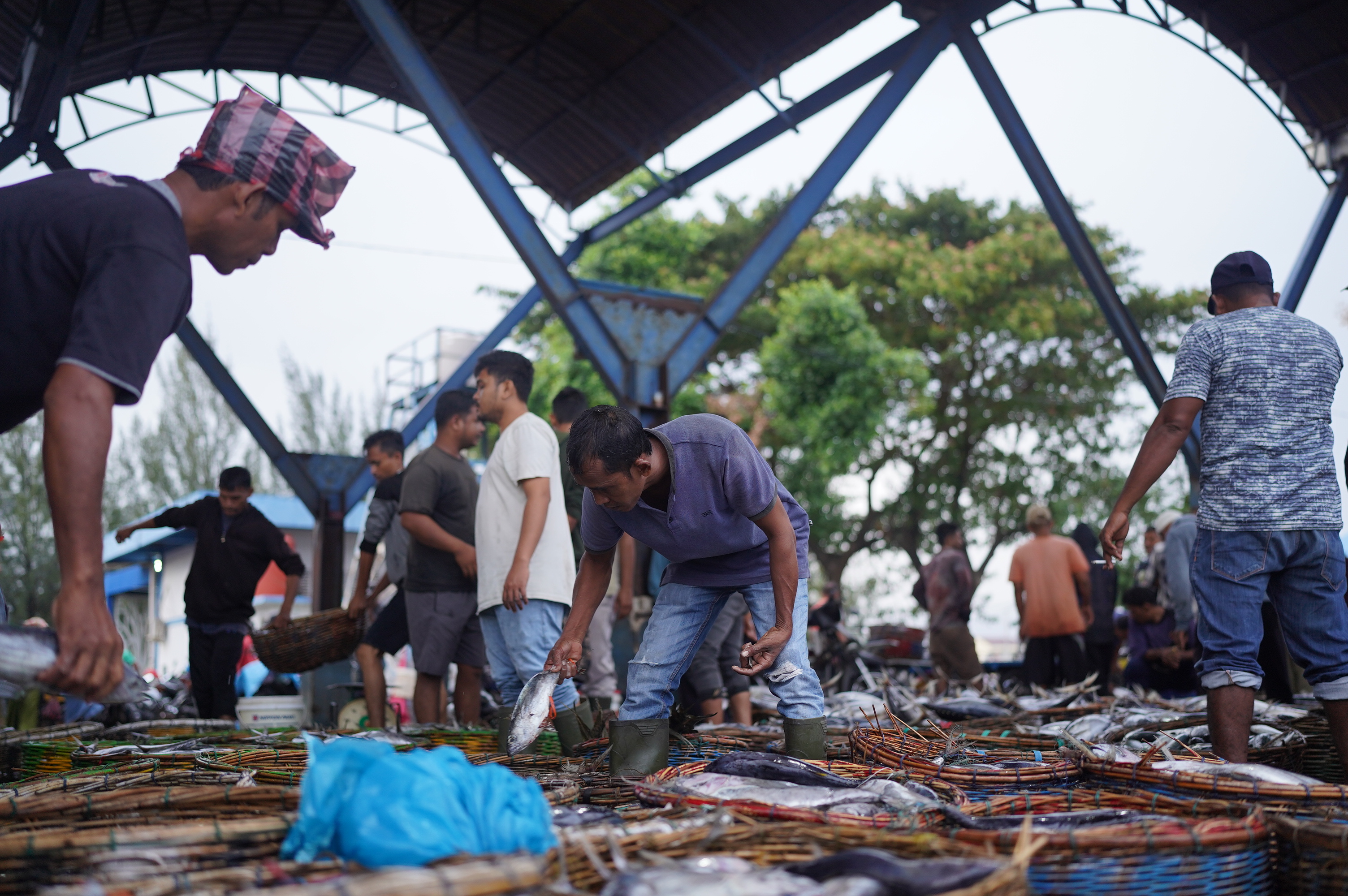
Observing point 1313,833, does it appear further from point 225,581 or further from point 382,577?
point 225,581

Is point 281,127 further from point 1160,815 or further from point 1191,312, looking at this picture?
point 1191,312

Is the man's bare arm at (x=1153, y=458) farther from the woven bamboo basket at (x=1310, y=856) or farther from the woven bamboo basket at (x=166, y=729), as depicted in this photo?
the woven bamboo basket at (x=166, y=729)

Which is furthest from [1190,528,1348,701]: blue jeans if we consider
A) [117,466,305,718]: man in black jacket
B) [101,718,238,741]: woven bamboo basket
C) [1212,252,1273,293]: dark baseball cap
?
[117,466,305,718]: man in black jacket

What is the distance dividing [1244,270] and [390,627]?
5.49m

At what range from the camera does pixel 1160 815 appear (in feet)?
9.05

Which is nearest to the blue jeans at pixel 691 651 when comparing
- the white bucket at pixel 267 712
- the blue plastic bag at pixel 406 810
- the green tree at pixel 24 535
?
the blue plastic bag at pixel 406 810

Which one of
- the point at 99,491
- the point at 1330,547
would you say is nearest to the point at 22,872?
the point at 99,491

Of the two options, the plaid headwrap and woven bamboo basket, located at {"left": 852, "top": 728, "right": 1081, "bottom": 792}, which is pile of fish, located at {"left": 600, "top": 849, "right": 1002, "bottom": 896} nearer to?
woven bamboo basket, located at {"left": 852, "top": 728, "right": 1081, "bottom": 792}

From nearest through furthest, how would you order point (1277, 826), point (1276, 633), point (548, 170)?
point (1277, 826), point (1276, 633), point (548, 170)

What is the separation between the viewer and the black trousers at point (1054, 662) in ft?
34.3

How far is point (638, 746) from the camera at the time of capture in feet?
13.1

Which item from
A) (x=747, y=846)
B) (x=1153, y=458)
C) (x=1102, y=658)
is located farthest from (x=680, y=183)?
(x=747, y=846)

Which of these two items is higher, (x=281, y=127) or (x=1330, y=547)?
(x=281, y=127)

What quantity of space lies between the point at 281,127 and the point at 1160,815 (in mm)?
2916
